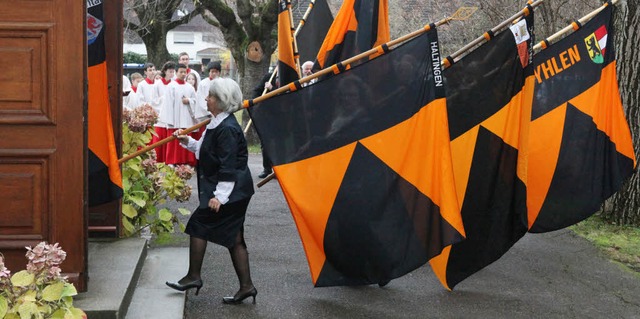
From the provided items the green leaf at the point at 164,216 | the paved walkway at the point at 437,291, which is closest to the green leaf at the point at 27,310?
the paved walkway at the point at 437,291

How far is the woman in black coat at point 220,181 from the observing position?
6.48m

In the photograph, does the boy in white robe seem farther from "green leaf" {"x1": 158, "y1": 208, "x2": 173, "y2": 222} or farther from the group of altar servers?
"green leaf" {"x1": 158, "y1": 208, "x2": 173, "y2": 222}

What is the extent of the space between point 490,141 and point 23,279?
13.6 feet

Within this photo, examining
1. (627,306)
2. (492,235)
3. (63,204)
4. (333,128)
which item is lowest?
(627,306)

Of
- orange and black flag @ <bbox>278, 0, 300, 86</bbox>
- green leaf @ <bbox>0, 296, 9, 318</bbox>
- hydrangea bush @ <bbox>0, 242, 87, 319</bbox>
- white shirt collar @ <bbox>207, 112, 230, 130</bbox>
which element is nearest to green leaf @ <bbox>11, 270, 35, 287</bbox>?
hydrangea bush @ <bbox>0, 242, 87, 319</bbox>

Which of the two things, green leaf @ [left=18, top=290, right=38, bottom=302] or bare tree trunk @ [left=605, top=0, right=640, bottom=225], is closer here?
green leaf @ [left=18, top=290, right=38, bottom=302]

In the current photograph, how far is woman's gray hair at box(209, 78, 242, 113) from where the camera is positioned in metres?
6.55

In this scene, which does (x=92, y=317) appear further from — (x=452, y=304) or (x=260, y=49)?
(x=260, y=49)

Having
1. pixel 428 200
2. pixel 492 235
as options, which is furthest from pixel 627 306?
pixel 428 200

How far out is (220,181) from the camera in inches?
255

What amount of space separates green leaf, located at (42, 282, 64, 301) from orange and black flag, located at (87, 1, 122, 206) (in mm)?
2758

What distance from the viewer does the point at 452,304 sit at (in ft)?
23.0

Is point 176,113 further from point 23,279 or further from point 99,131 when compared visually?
point 23,279

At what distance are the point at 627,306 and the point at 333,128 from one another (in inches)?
108
